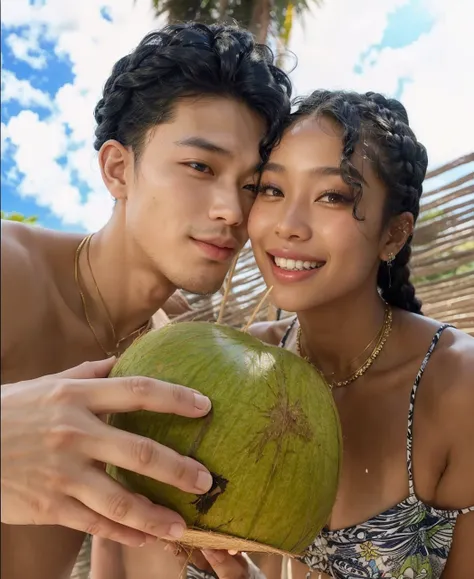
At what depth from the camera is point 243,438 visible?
826mm

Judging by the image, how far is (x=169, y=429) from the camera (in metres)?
0.84

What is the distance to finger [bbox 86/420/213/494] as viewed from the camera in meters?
0.76

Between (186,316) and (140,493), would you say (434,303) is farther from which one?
(140,493)

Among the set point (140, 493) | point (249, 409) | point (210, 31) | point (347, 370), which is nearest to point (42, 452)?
point (140, 493)

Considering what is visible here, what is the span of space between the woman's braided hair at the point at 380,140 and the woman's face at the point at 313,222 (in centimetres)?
3

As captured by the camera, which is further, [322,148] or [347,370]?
[347,370]

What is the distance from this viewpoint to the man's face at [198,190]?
1421 mm

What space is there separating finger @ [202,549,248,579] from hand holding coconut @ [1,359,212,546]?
332 mm

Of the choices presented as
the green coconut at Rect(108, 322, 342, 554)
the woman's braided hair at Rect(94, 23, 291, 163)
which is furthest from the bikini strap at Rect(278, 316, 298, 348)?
the green coconut at Rect(108, 322, 342, 554)

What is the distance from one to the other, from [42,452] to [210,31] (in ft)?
4.41

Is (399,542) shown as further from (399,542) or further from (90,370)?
(90,370)

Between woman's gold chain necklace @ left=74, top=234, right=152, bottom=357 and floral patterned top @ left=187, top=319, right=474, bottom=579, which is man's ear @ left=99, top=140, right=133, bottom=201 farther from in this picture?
floral patterned top @ left=187, top=319, right=474, bottom=579

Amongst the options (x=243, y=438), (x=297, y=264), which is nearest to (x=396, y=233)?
(x=297, y=264)

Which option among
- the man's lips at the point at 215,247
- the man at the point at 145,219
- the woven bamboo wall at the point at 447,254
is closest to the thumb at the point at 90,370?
the man at the point at 145,219
